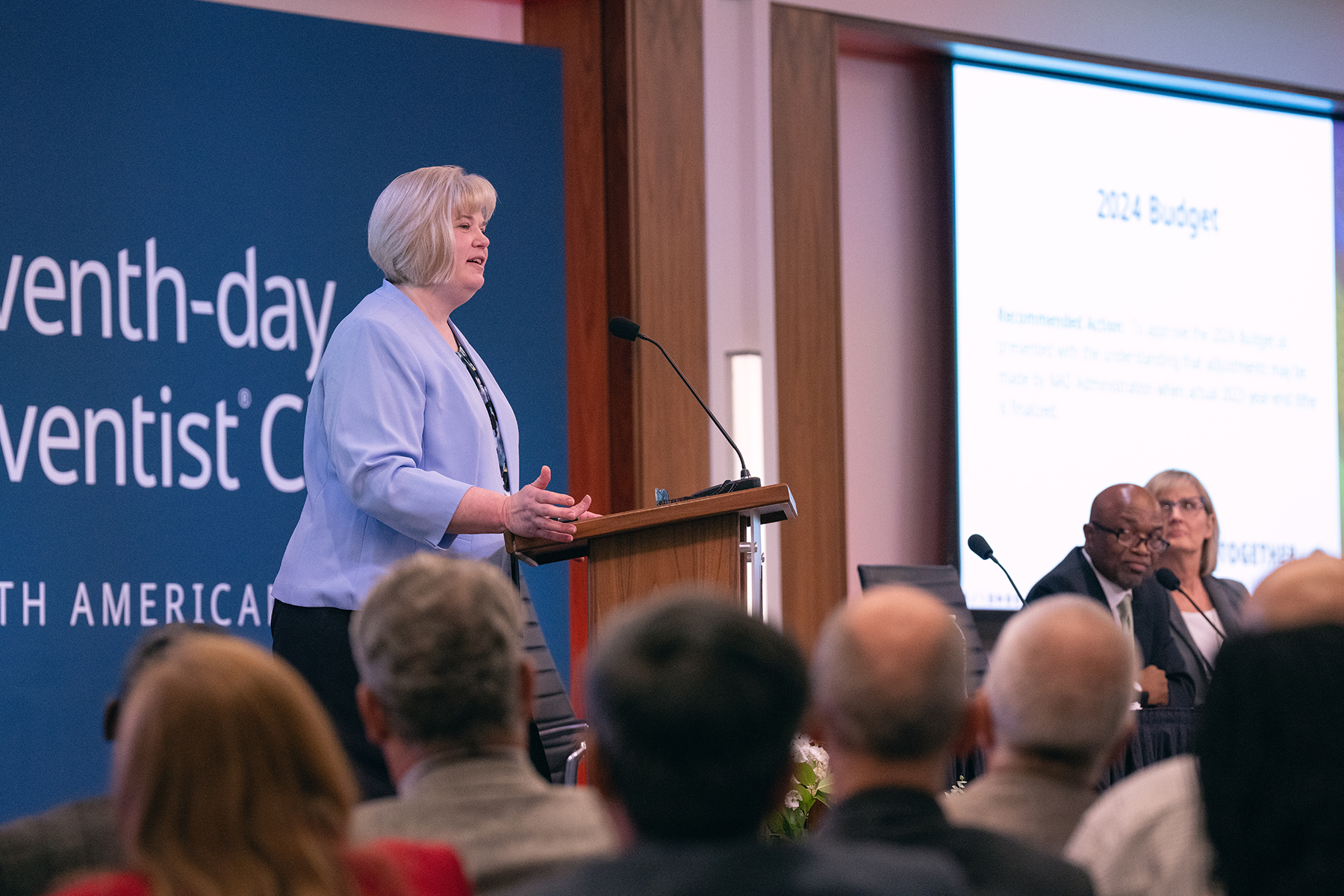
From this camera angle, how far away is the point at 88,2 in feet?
15.9

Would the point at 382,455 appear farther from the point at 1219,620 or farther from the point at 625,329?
the point at 1219,620

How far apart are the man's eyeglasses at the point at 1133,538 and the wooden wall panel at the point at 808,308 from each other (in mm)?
1290

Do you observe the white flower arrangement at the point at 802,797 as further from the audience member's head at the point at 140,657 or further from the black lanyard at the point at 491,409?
the audience member's head at the point at 140,657

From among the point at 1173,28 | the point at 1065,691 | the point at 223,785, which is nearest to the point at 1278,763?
the point at 1065,691

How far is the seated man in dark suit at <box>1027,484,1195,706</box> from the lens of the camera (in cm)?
543

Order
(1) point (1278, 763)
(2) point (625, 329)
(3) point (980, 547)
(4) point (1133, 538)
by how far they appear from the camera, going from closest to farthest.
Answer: (1) point (1278, 763)
(2) point (625, 329)
(3) point (980, 547)
(4) point (1133, 538)

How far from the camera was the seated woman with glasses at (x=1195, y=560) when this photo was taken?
588 cm

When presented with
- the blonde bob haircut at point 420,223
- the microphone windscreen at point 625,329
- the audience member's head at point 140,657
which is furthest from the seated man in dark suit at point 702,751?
the microphone windscreen at point 625,329

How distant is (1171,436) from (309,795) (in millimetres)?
6680

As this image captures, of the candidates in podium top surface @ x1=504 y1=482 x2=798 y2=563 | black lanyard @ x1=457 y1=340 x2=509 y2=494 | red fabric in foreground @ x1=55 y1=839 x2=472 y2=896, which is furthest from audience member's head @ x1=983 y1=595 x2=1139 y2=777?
black lanyard @ x1=457 y1=340 x2=509 y2=494

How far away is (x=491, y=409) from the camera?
3371mm

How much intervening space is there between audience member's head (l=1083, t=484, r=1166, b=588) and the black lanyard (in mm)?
2761

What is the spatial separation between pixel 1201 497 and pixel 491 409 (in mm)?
3808

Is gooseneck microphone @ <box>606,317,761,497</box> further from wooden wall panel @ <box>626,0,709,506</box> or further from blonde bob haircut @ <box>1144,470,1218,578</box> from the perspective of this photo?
blonde bob haircut @ <box>1144,470,1218,578</box>
